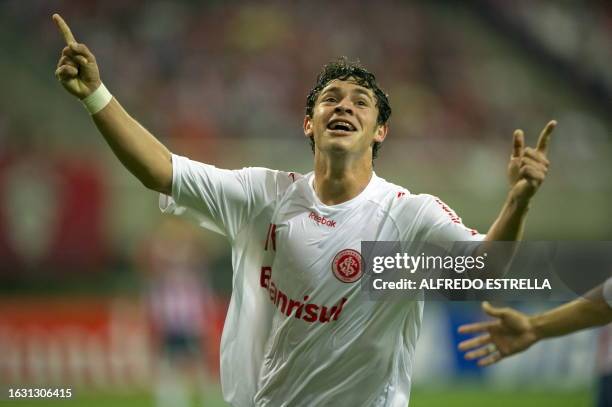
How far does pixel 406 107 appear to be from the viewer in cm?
1560

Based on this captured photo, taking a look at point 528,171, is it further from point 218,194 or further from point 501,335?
point 218,194

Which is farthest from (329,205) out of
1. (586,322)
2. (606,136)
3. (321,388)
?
(606,136)

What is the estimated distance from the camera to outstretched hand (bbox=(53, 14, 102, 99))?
3.98 meters

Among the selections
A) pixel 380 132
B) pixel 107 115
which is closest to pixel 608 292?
pixel 380 132

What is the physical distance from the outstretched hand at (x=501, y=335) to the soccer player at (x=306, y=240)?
37cm

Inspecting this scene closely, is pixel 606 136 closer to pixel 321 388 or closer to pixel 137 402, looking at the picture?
pixel 137 402

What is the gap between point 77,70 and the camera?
4.03 m

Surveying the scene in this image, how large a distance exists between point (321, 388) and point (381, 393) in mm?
288

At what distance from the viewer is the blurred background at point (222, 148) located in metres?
10.4

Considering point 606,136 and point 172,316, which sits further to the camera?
point 606,136

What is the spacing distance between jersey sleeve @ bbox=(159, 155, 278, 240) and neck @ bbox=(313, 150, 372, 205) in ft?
0.79

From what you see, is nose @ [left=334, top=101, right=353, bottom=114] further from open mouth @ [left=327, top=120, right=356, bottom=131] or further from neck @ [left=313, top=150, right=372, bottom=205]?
neck @ [left=313, top=150, right=372, bottom=205]

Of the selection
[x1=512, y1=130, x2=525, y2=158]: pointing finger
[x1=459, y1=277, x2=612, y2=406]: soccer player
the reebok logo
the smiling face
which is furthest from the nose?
[x1=459, y1=277, x2=612, y2=406]: soccer player

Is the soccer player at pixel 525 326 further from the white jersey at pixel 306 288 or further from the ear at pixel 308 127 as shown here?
the ear at pixel 308 127
